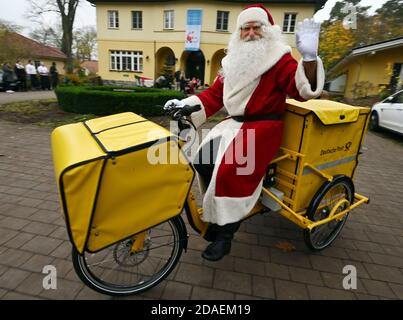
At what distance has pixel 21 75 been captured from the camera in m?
15.7

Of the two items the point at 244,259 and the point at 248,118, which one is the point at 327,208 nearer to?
the point at 244,259

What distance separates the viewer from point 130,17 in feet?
74.3

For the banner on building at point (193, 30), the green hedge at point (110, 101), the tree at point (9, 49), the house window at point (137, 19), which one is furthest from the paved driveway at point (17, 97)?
the house window at point (137, 19)

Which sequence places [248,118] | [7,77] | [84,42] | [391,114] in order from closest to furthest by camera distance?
[248,118], [391,114], [7,77], [84,42]

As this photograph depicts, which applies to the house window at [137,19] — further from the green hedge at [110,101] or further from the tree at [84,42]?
the tree at [84,42]

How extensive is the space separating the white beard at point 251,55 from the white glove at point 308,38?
13.4 inches

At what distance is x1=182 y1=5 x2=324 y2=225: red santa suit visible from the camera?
2150 mm

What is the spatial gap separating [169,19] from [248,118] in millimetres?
22529

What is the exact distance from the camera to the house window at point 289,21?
20.7 metres

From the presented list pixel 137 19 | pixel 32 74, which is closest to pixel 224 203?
pixel 32 74

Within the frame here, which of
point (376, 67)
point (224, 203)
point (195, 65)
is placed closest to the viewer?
point (224, 203)

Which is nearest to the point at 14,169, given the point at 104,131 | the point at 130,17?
the point at 104,131

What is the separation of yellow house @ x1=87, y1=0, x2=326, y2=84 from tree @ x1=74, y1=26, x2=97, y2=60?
2773 centimetres
